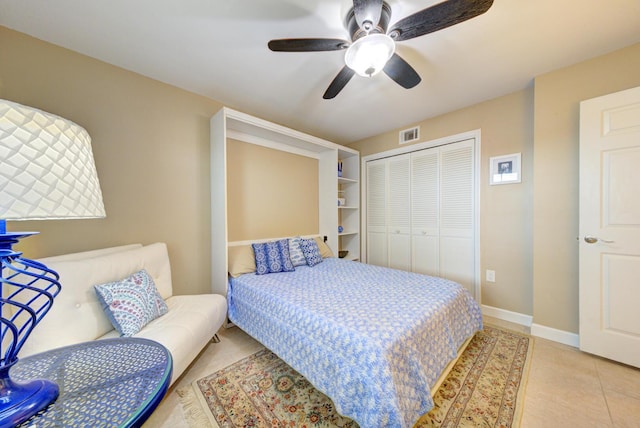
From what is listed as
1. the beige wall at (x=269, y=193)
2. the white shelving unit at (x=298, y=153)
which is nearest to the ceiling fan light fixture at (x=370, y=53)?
the white shelving unit at (x=298, y=153)

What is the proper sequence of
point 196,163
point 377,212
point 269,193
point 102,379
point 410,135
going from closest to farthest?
point 102,379
point 196,163
point 269,193
point 410,135
point 377,212

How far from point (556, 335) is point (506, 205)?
128 centimetres

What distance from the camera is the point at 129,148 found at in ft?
6.52

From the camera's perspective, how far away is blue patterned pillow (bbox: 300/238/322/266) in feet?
9.02

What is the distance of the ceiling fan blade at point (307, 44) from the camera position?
1324 mm

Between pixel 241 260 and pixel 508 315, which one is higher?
pixel 241 260

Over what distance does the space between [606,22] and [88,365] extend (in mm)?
3433

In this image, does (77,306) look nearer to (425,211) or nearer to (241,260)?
(241,260)

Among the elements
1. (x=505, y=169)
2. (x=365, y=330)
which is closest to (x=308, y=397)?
(x=365, y=330)

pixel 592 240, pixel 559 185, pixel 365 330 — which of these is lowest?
pixel 365 330

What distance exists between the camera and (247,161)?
9.14ft

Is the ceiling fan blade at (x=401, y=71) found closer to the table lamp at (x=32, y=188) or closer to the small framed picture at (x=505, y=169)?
the small framed picture at (x=505, y=169)

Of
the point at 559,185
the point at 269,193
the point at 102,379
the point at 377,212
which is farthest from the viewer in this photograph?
the point at 377,212

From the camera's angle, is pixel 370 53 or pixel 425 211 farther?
pixel 425 211
